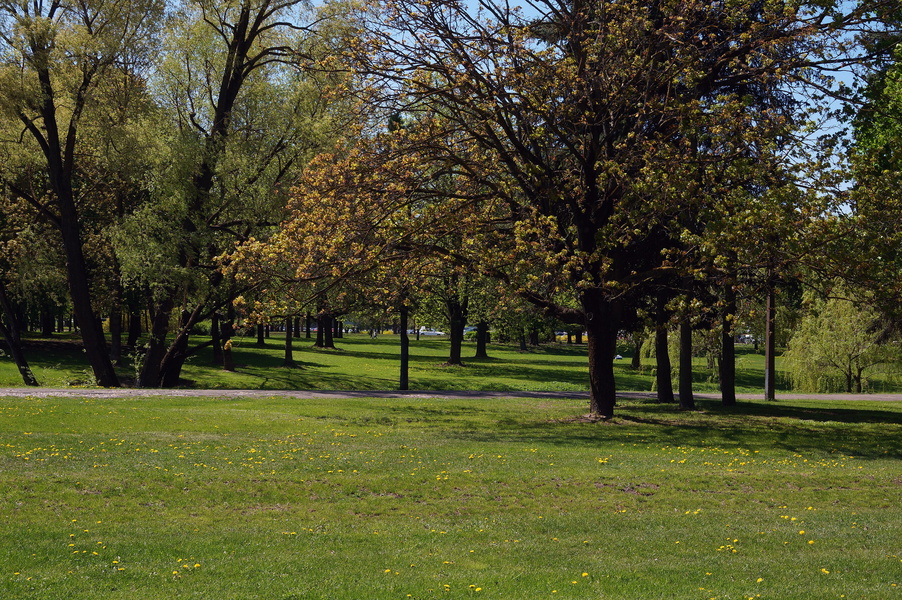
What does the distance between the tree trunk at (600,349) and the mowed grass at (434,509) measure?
6.19ft

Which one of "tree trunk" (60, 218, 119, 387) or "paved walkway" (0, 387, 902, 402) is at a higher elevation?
"tree trunk" (60, 218, 119, 387)

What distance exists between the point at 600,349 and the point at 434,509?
1091 centimetres

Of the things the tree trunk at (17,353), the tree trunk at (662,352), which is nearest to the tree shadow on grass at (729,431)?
the tree trunk at (662,352)

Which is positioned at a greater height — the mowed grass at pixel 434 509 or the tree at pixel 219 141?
the tree at pixel 219 141

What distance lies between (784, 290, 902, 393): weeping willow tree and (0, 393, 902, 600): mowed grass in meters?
19.0

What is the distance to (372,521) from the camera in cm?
1012

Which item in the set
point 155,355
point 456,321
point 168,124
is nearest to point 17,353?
point 155,355

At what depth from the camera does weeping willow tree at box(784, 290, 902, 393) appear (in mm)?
36719

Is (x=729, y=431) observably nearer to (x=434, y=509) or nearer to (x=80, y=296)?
(x=434, y=509)

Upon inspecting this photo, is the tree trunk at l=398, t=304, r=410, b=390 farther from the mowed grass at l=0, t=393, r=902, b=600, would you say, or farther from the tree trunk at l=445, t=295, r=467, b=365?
the tree trunk at l=445, t=295, r=467, b=365

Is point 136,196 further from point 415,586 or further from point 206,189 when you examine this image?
point 415,586

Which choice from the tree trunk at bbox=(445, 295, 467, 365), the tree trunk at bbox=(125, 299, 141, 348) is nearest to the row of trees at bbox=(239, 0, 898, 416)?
the tree trunk at bbox=(125, 299, 141, 348)

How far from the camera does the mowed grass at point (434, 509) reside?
750cm

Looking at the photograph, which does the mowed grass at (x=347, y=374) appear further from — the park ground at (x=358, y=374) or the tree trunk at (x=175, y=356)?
the tree trunk at (x=175, y=356)
